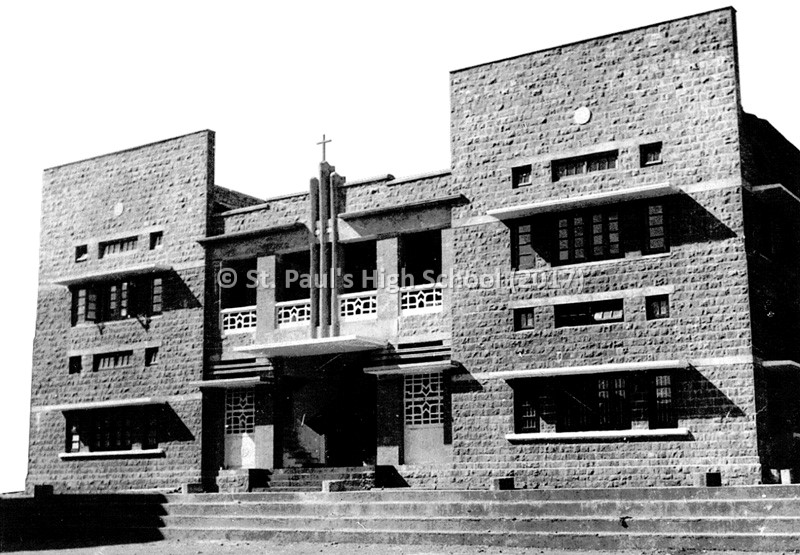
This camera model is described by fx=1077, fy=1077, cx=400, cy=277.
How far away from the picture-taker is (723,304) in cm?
2073

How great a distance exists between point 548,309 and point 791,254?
218 inches

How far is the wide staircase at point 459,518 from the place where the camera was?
1788 cm

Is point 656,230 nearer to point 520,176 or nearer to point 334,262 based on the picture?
point 520,176

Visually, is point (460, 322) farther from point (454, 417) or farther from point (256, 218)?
point (256, 218)

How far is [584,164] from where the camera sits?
2264 centimetres

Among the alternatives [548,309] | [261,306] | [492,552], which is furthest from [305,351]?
[492,552]

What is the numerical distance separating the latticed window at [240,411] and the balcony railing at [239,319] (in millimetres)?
1540

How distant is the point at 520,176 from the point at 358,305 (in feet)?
16.9

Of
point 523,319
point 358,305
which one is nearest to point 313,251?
point 358,305

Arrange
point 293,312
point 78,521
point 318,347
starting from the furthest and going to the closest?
point 293,312, point 78,521, point 318,347

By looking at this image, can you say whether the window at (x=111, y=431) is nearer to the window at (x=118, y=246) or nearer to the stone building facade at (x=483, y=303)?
the stone building facade at (x=483, y=303)

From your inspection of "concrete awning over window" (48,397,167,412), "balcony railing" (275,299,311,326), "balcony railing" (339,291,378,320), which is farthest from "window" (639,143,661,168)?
"concrete awning over window" (48,397,167,412)

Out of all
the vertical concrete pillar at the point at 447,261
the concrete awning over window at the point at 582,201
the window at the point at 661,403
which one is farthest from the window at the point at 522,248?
the window at the point at 661,403

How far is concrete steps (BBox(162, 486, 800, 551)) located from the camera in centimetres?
1780
